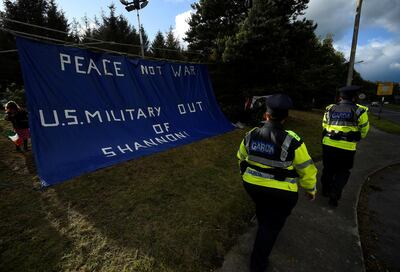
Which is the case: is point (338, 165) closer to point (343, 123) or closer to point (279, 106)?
point (343, 123)

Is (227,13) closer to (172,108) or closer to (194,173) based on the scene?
(172,108)

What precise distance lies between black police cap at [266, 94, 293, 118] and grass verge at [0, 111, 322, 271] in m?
1.78

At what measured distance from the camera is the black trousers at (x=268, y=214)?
2088 mm

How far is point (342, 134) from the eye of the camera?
3.51 metres

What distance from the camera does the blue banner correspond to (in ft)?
13.2

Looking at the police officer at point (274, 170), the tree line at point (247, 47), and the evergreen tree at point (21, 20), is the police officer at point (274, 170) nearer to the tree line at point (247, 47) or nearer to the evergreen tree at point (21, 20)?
the tree line at point (247, 47)

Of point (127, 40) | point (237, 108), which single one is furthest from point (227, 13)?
point (127, 40)

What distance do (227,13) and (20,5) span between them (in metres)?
20.5

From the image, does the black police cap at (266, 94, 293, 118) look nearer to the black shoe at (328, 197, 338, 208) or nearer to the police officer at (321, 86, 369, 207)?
the police officer at (321, 86, 369, 207)

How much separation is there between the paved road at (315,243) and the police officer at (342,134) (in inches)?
15.9

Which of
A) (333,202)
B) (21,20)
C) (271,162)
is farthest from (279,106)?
(21,20)

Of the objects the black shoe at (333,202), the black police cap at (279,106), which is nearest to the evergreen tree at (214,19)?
the black shoe at (333,202)

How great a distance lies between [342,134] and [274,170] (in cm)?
217

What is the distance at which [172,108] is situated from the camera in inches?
277
